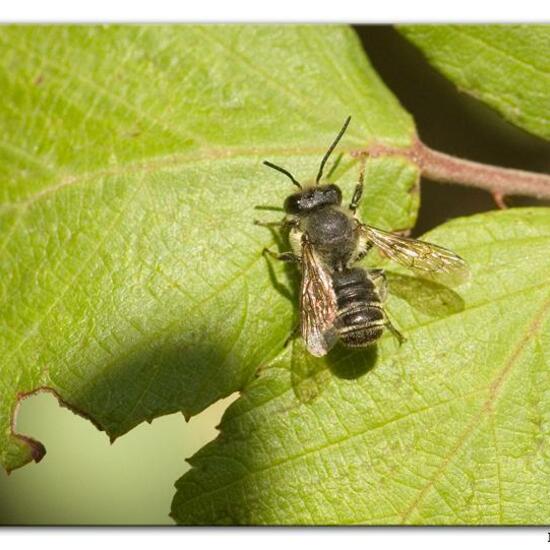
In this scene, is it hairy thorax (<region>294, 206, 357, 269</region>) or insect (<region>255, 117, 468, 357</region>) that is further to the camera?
hairy thorax (<region>294, 206, 357, 269</region>)

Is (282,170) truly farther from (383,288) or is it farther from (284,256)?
(383,288)

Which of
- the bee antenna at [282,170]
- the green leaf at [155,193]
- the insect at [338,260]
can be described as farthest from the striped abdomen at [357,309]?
the bee antenna at [282,170]

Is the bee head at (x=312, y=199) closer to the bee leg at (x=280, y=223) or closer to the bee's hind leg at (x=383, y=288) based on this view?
the bee leg at (x=280, y=223)

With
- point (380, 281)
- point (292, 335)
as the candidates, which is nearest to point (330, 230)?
point (380, 281)

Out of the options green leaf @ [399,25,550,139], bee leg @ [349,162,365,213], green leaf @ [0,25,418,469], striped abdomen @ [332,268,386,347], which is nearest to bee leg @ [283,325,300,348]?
green leaf @ [0,25,418,469]
